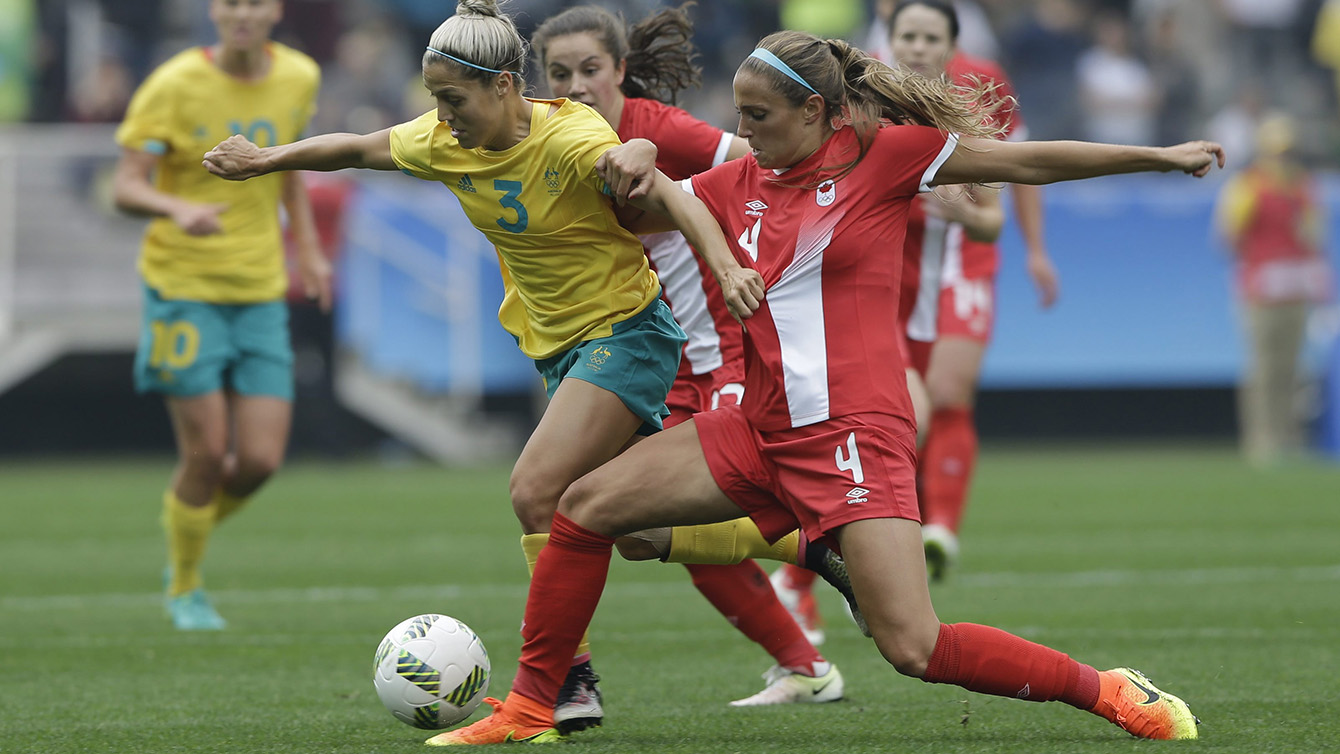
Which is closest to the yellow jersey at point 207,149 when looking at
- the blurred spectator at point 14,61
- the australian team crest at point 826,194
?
the australian team crest at point 826,194

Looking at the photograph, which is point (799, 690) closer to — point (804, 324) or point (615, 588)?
point (804, 324)

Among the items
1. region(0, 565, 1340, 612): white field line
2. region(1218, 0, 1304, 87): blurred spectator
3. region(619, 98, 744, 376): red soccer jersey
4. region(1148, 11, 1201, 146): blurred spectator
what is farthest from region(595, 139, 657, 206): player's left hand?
region(1218, 0, 1304, 87): blurred spectator

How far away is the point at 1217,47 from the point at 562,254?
16706mm

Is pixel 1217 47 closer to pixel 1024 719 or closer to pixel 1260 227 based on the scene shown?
pixel 1260 227

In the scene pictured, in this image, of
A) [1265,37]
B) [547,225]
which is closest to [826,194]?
[547,225]

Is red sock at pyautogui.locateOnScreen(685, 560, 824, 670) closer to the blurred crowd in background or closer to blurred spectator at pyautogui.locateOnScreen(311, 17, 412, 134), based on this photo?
the blurred crowd in background

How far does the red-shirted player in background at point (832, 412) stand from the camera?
4281mm

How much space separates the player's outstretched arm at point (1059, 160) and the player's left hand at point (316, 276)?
11.7 ft

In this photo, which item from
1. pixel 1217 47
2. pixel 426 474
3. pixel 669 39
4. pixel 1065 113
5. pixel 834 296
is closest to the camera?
pixel 834 296

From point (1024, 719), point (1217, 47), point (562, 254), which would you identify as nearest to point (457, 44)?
point (562, 254)

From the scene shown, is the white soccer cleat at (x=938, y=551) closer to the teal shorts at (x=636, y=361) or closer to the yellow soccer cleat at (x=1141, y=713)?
the teal shorts at (x=636, y=361)

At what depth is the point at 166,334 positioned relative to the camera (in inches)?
282

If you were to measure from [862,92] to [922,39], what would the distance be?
2.63 metres

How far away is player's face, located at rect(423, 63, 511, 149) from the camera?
4547 mm
